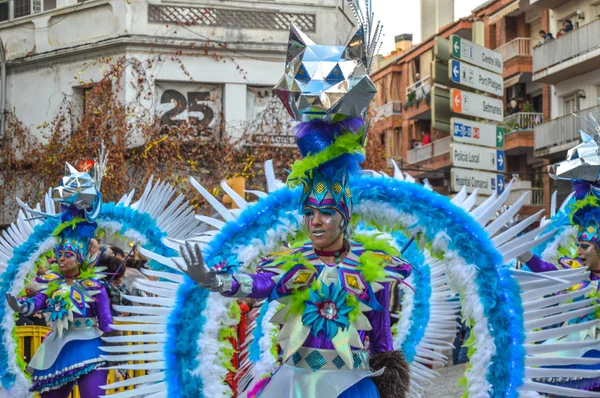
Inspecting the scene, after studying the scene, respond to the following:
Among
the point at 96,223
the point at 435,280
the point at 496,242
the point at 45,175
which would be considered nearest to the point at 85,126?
the point at 45,175

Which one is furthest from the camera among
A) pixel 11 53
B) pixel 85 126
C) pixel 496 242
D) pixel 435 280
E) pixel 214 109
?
pixel 11 53

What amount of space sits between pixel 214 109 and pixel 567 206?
12.8 meters

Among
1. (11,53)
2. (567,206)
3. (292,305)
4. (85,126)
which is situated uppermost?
(11,53)

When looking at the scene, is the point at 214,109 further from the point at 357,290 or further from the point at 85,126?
the point at 357,290

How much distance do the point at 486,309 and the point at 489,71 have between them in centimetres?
1063

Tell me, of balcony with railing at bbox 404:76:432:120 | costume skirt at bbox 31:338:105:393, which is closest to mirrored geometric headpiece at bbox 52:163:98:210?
costume skirt at bbox 31:338:105:393

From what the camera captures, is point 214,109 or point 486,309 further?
point 214,109

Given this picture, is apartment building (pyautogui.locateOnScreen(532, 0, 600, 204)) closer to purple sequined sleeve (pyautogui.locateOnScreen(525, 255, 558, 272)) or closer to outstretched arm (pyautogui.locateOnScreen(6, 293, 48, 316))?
outstretched arm (pyautogui.locateOnScreen(6, 293, 48, 316))

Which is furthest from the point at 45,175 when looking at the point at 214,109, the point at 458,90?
the point at 458,90

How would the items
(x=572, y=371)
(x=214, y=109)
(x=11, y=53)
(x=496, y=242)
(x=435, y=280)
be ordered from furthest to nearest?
1. (x=11, y=53)
2. (x=214, y=109)
3. (x=435, y=280)
4. (x=496, y=242)
5. (x=572, y=371)

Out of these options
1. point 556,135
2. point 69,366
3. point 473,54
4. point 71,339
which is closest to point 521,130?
point 556,135

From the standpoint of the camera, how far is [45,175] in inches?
730

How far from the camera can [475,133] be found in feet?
49.8

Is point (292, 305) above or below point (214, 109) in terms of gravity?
below
